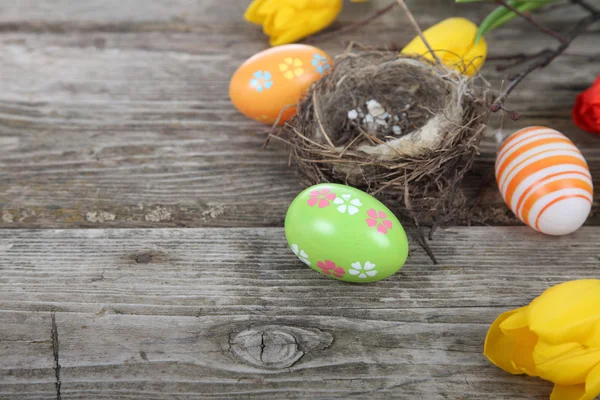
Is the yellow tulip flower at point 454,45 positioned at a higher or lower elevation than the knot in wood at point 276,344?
higher

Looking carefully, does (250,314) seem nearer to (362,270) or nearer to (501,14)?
(362,270)

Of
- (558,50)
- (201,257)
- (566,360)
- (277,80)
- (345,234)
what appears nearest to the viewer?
(566,360)

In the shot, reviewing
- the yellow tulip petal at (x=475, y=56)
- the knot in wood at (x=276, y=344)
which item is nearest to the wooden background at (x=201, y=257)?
the knot in wood at (x=276, y=344)

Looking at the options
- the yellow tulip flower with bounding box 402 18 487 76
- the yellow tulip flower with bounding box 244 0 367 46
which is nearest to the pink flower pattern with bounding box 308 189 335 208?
the yellow tulip flower with bounding box 402 18 487 76

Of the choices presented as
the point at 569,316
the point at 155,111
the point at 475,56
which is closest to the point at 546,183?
the point at 569,316

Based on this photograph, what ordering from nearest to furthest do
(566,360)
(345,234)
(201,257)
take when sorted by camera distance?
(566,360) < (345,234) < (201,257)

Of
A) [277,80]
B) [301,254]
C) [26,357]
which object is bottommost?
[26,357]

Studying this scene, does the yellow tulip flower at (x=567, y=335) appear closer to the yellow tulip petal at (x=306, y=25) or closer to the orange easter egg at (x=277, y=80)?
the orange easter egg at (x=277, y=80)

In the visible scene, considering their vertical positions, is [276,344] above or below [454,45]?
below
